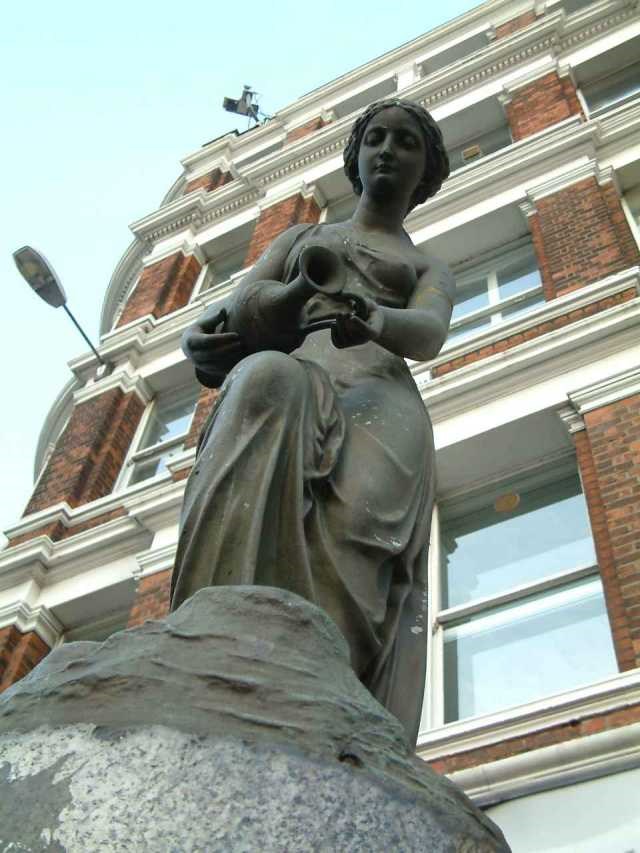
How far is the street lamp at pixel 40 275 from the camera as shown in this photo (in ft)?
46.4

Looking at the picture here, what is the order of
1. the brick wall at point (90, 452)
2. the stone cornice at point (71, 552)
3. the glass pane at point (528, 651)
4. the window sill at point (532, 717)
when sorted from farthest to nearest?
the brick wall at point (90, 452) → the stone cornice at point (71, 552) → the glass pane at point (528, 651) → the window sill at point (532, 717)

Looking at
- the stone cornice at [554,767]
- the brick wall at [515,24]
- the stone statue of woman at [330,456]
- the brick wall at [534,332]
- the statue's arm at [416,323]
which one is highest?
the brick wall at [515,24]

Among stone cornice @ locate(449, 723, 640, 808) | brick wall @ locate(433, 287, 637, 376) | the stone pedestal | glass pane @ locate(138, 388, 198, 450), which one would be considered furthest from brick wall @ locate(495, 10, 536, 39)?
the stone pedestal

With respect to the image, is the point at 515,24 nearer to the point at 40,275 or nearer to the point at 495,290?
the point at 495,290

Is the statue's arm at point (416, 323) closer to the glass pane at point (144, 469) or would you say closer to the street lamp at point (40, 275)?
the street lamp at point (40, 275)

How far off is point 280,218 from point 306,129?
5.29m

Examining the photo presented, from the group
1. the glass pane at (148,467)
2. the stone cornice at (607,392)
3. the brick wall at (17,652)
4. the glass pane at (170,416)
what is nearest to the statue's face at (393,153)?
the stone cornice at (607,392)

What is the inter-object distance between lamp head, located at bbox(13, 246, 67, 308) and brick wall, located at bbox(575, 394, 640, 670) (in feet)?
26.8

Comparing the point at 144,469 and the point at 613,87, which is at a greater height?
the point at 613,87

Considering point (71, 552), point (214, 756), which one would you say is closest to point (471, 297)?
point (71, 552)

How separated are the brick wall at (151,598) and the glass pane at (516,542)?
3.00 meters

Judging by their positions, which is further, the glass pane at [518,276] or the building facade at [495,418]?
the glass pane at [518,276]

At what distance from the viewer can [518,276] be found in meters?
13.5

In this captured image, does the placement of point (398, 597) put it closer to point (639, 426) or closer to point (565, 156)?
point (639, 426)
